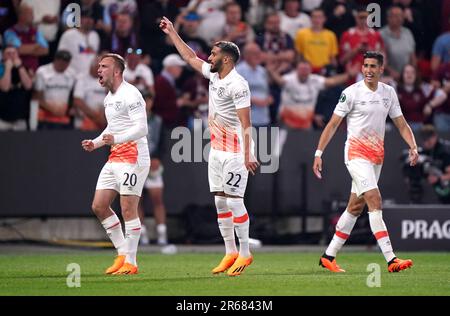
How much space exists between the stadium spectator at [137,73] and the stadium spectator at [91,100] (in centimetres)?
54

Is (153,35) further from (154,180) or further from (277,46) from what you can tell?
(154,180)

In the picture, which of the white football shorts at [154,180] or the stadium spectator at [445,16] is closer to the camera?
the white football shorts at [154,180]

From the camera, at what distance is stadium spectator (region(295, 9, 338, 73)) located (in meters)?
21.9

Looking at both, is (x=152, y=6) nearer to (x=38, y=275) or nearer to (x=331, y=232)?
(x=331, y=232)

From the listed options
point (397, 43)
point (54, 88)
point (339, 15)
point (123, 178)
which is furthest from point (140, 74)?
point (123, 178)

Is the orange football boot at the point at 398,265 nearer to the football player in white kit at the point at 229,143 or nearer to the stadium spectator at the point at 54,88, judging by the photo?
the football player in white kit at the point at 229,143

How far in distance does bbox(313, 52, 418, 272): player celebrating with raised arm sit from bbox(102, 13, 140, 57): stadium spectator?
750cm

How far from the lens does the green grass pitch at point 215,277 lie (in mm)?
12031

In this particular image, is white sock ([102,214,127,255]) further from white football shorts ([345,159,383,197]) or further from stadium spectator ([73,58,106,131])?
stadium spectator ([73,58,106,131])

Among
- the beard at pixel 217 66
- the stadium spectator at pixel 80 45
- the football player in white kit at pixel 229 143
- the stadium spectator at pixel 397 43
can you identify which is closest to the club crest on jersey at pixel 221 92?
the football player in white kit at pixel 229 143

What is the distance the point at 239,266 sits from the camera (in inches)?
546

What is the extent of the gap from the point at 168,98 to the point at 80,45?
1839 mm

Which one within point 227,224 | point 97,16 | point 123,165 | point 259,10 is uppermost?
point 259,10

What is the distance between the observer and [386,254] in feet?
46.5
